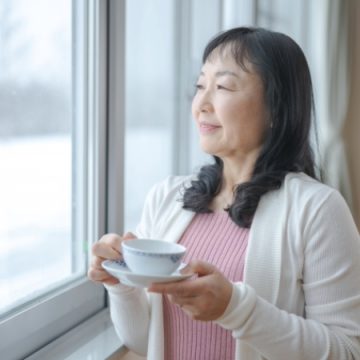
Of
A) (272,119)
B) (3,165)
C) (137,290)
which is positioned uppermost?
(272,119)

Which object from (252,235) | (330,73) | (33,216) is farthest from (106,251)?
(330,73)

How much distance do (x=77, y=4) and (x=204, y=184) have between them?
0.63 meters

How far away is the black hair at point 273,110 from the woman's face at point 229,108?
0.02 m

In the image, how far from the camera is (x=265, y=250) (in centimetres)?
101

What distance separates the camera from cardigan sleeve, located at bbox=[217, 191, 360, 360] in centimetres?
93

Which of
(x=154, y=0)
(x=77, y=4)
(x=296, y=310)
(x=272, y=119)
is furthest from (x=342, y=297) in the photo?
(x=154, y=0)

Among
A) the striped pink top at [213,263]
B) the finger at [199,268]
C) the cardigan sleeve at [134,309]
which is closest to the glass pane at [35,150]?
the cardigan sleeve at [134,309]

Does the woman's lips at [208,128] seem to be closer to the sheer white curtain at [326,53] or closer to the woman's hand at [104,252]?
the woman's hand at [104,252]

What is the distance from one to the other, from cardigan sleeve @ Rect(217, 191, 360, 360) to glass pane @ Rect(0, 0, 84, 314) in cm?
56

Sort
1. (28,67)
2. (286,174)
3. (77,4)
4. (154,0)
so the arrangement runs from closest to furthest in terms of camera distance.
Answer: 1. (286,174)
2. (28,67)
3. (77,4)
4. (154,0)

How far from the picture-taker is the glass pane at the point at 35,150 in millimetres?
1147

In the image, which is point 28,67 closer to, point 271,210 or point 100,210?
point 100,210

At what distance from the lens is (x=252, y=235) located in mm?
1028

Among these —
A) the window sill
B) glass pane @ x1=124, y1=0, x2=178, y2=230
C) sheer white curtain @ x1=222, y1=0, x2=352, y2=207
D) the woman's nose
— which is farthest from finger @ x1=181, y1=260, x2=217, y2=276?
sheer white curtain @ x1=222, y1=0, x2=352, y2=207
